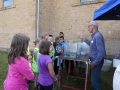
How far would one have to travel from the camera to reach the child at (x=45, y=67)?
2910mm

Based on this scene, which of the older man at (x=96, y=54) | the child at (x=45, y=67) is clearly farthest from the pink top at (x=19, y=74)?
the older man at (x=96, y=54)

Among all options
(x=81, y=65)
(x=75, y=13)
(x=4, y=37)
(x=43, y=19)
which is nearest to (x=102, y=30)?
(x=75, y=13)

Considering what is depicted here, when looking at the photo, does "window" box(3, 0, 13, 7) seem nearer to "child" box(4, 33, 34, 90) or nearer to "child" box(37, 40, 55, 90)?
"child" box(37, 40, 55, 90)

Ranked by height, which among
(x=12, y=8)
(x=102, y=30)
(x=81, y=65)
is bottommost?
(x=81, y=65)

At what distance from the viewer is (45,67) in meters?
2.99

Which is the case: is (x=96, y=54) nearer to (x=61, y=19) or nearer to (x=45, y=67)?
(x=45, y=67)

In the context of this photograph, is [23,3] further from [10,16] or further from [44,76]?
[44,76]

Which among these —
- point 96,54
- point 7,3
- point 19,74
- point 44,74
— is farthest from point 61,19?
point 19,74

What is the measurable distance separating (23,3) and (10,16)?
184 centimetres

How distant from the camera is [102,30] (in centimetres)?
788

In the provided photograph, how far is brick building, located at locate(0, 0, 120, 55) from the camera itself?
25.5 feet

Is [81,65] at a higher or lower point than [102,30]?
lower

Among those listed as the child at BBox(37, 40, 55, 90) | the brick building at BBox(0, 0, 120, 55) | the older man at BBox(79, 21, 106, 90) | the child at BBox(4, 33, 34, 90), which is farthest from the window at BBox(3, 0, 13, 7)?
the child at BBox(4, 33, 34, 90)

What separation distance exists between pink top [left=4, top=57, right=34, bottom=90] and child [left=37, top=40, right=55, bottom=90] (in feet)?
2.11
